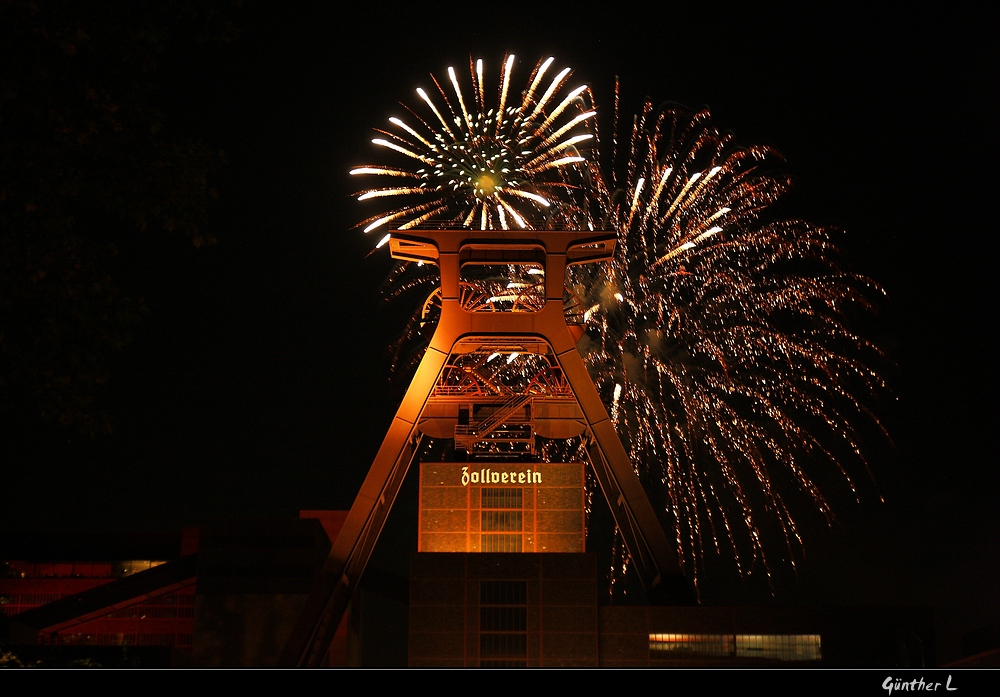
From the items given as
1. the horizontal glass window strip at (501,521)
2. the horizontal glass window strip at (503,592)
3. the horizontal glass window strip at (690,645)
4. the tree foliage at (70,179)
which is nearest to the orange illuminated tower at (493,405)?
the horizontal glass window strip at (501,521)

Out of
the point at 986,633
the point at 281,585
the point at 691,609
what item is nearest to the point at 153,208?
the point at 691,609

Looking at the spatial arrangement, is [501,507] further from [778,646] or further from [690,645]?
[778,646]

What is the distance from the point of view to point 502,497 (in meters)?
39.3

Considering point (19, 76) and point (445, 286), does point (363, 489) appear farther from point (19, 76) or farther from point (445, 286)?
point (19, 76)

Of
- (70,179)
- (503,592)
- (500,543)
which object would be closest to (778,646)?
(503,592)

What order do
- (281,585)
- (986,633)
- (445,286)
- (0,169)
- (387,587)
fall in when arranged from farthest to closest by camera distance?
Result: (387,587)
(281,585)
(986,633)
(445,286)
(0,169)

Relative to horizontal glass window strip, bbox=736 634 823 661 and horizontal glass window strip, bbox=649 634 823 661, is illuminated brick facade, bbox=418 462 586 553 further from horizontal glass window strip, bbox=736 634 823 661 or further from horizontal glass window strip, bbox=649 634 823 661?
horizontal glass window strip, bbox=736 634 823 661

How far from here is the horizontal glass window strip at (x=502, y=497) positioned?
39.2m

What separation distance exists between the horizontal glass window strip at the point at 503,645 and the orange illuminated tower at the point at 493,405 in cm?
581

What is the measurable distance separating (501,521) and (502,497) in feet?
2.99

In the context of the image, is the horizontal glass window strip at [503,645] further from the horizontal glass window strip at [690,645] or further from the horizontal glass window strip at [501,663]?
the horizontal glass window strip at [690,645]

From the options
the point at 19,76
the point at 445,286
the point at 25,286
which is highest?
the point at 445,286

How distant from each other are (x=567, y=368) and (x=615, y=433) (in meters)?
3.02

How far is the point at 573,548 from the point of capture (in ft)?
126
